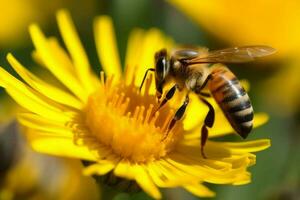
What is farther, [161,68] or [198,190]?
[161,68]

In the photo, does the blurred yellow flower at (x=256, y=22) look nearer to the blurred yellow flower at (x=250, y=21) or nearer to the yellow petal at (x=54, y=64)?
the blurred yellow flower at (x=250, y=21)

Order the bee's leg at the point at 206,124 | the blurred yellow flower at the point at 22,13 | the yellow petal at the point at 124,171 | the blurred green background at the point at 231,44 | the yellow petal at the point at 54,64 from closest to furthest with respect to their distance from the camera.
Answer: the yellow petal at the point at 124,171, the bee's leg at the point at 206,124, the yellow petal at the point at 54,64, the blurred green background at the point at 231,44, the blurred yellow flower at the point at 22,13

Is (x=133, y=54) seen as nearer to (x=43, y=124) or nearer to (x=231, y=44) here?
(x=231, y=44)

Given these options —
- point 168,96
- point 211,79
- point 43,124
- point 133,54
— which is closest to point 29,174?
point 43,124

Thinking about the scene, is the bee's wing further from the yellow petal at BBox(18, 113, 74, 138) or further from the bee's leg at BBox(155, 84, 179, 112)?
the yellow petal at BBox(18, 113, 74, 138)

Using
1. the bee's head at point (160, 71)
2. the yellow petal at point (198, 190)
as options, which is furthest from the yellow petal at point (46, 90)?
the yellow petal at point (198, 190)

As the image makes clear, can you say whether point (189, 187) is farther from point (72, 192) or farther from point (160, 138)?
point (72, 192)

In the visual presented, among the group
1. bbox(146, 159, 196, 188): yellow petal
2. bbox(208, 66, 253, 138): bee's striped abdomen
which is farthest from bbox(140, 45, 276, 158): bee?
bbox(146, 159, 196, 188): yellow petal
